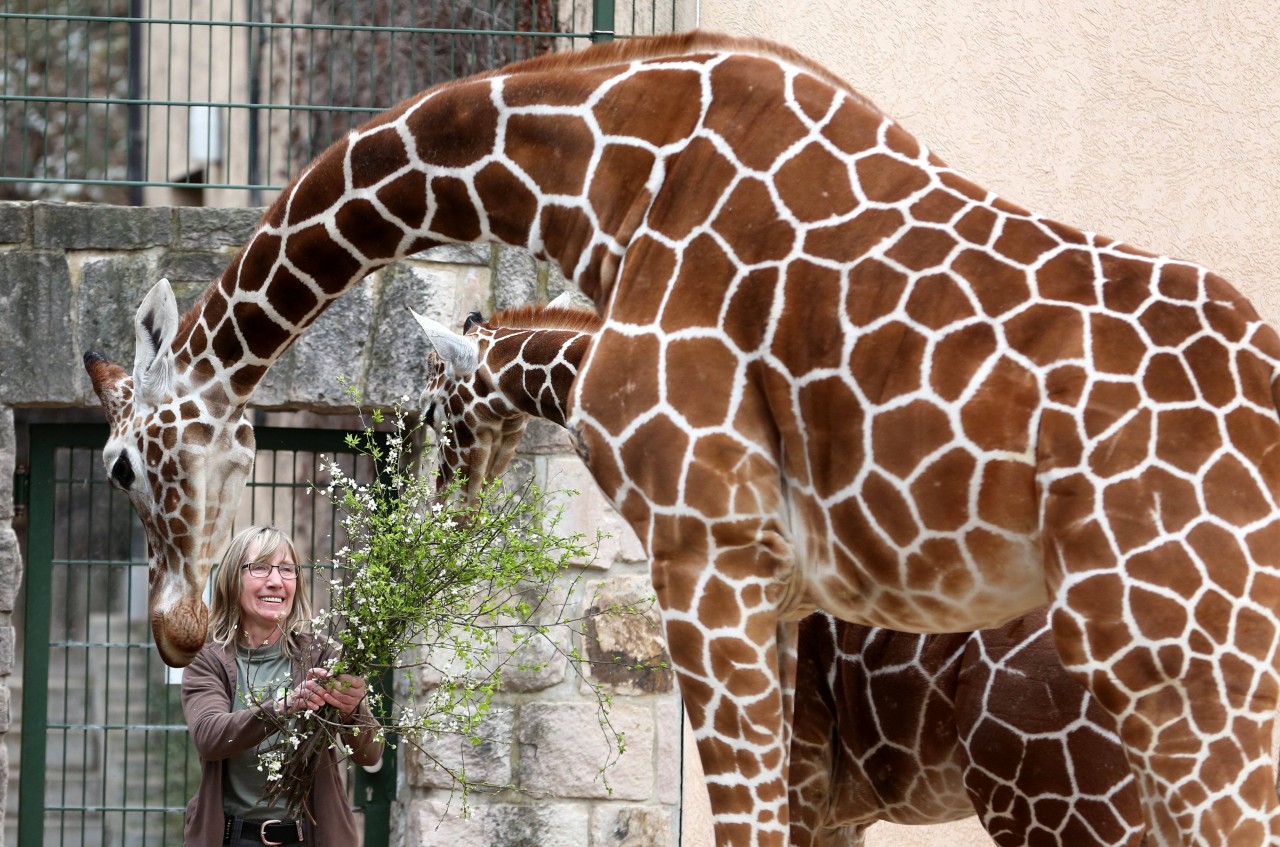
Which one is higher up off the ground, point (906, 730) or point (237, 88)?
point (237, 88)

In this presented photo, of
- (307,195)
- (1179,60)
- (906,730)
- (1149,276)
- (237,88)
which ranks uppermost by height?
(237,88)

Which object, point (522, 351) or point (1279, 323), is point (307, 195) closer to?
point (522, 351)

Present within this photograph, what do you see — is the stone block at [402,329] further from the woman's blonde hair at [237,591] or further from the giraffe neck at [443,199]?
the giraffe neck at [443,199]

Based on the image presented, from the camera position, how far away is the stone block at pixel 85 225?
5.87 metres

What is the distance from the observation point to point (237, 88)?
12.8m

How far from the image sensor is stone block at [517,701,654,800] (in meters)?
5.71

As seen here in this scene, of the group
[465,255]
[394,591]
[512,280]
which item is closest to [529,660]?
[512,280]

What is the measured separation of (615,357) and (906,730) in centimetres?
136

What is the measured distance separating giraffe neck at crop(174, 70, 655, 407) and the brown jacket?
109 centimetres

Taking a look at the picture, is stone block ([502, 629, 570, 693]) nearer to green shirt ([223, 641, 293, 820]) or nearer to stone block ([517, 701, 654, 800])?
stone block ([517, 701, 654, 800])

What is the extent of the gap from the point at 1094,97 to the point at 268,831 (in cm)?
427

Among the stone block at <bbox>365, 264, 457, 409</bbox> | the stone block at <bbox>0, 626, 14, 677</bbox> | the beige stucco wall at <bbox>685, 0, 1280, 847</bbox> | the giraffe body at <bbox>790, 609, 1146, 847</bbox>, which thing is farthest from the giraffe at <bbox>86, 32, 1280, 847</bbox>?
the beige stucco wall at <bbox>685, 0, 1280, 847</bbox>

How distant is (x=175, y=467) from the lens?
157 inches

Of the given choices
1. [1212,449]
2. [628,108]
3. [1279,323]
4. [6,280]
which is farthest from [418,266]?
[1212,449]
